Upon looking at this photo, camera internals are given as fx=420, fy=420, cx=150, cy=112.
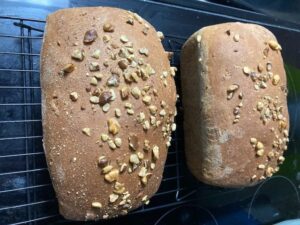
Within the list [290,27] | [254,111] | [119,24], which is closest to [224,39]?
[254,111]

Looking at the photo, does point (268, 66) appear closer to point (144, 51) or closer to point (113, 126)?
point (144, 51)

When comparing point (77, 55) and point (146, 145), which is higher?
point (77, 55)

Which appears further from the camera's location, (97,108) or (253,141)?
(253,141)

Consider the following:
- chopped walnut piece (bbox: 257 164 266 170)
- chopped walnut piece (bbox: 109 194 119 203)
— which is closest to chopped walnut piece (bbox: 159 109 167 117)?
chopped walnut piece (bbox: 109 194 119 203)

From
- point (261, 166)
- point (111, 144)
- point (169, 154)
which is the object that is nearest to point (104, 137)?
point (111, 144)

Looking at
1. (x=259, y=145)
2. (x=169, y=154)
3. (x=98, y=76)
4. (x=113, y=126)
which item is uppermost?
(x=98, y=76)

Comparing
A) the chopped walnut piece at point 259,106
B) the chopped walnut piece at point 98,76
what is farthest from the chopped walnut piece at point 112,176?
the chopped walnut piece at point 259,106

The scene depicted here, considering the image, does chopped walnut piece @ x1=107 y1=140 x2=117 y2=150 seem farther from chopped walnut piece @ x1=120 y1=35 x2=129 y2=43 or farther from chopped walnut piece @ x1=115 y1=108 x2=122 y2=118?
chopped walnut piece @ x1=120 y1=35 x2=129 y2=43

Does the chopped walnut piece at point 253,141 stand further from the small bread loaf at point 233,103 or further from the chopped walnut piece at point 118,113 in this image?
the chopped walnut piece at point 118,113
